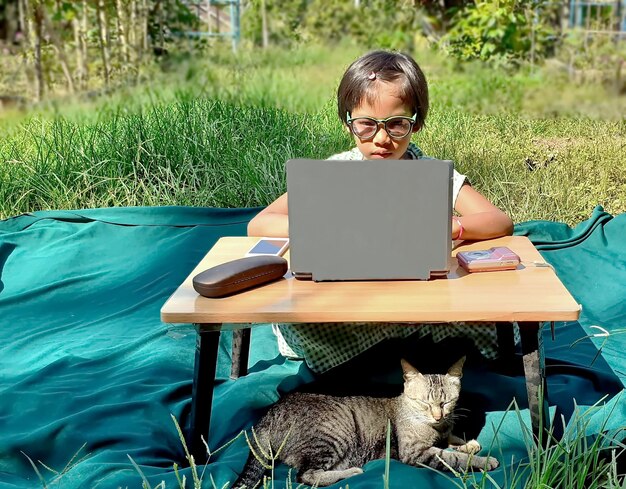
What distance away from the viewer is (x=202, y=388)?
7.98ft

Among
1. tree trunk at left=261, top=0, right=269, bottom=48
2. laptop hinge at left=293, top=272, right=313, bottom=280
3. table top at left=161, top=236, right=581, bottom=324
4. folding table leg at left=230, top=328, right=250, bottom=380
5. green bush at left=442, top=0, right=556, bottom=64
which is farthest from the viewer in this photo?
tree trunk at left=261, top=0, right=269, bottom=48

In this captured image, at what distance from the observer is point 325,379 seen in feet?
8.68

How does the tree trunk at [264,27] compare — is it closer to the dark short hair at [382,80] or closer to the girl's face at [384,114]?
the dark short hair at [382,80]

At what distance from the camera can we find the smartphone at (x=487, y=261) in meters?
2.41

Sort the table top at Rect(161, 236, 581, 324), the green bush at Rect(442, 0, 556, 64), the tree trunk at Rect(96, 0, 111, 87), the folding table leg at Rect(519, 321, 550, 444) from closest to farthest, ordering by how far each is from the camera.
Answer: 1. the table top at Rect(161, 236, 581, 324)
2. the folding table leg at Rect(519, 321, 550, 444)
3. the tree trunk at Rect(96, 0, 111, 87)
4. the green bush at Rect(442, 0, 556, 64)

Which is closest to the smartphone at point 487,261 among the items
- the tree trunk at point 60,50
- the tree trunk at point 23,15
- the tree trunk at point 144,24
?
the tree trunk at point 60,50

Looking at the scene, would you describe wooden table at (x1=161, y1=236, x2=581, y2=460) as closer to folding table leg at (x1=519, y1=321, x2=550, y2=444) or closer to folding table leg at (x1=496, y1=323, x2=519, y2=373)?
folding table leg at (x1=519, y1=321, x2=550, y2=444)

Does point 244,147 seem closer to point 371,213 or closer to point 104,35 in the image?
point 104,35

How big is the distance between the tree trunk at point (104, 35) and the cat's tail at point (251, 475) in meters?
5.58

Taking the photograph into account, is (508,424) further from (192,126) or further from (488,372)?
(192,126)

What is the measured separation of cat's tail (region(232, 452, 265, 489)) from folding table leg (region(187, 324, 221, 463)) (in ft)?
0.61

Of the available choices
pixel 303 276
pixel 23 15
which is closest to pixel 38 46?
pixel 23 15

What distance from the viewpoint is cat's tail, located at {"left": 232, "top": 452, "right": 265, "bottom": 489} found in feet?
7.62

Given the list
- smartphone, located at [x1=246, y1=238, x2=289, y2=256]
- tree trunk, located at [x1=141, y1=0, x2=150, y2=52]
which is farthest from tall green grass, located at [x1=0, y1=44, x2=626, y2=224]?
smartphone, located at [x1=246, y1=238, x2=289, y2=256]
